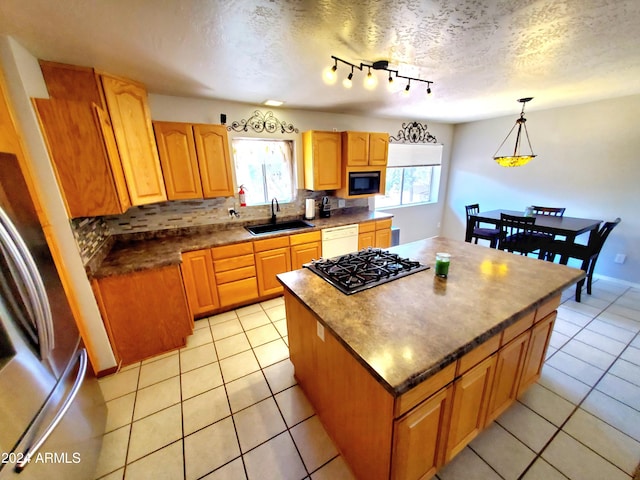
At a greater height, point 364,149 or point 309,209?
point 364,149

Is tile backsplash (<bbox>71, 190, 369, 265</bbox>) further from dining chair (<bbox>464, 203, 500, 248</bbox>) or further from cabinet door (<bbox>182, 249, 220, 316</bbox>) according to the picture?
dining chair (<bbox>464, 203, 500, 248</bbox>)

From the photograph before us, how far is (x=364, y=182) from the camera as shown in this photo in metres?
3.71

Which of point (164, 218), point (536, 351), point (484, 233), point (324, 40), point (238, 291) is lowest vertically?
point (238, 291)

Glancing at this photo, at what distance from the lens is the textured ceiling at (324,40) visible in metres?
1.19

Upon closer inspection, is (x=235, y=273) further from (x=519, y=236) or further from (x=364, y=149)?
(x=519, y=236)

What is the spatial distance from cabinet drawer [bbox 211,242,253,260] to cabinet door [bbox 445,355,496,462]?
89.1 inches

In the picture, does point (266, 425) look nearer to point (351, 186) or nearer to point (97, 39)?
point (97, 39)

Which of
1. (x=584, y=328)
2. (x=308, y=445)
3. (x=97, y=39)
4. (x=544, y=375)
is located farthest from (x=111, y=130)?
(x=584, y=328)

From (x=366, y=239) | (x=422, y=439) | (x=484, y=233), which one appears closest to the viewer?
(x=422, y=439)

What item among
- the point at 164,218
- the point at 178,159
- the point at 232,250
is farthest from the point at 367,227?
the point at 164,218

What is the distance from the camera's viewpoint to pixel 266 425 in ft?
5.22

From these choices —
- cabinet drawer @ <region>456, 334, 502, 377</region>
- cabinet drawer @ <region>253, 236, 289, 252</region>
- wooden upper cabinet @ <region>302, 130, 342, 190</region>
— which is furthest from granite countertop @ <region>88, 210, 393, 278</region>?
cabinet drawer @ <region>456, 334, 502, 377</region>

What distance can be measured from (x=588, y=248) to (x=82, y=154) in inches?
195

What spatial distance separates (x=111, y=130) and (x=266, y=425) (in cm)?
241
